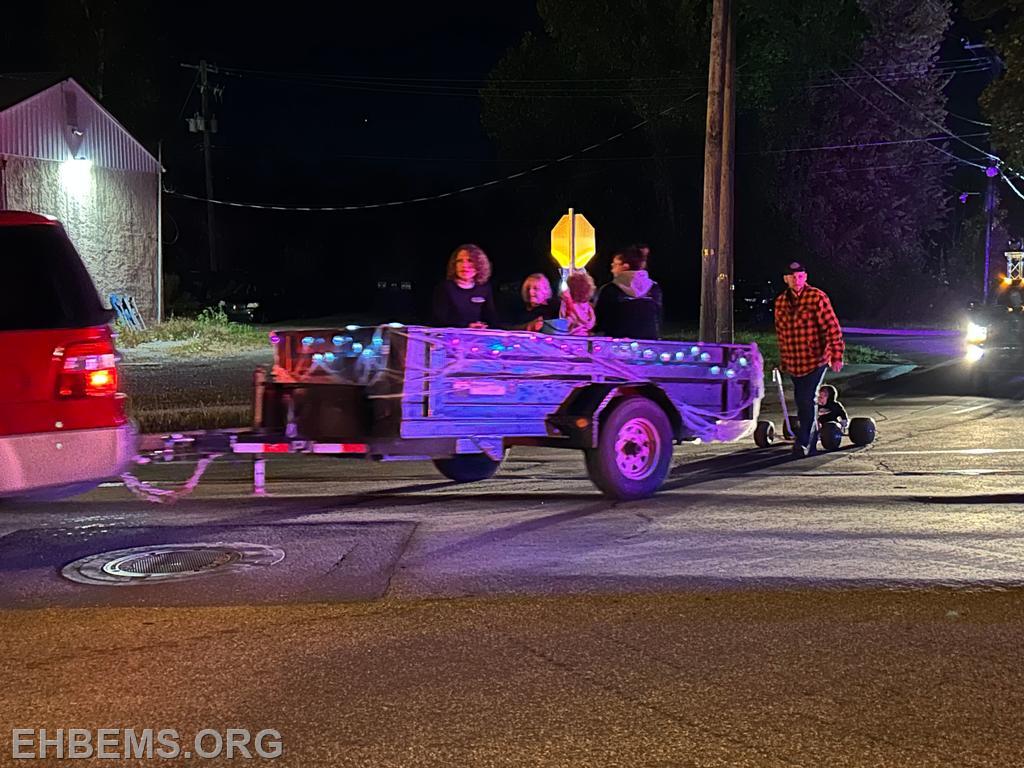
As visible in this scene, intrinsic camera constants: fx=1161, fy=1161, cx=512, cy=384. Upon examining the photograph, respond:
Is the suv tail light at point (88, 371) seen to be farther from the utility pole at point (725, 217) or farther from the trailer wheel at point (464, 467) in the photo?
the utility pole at point (725, 217)

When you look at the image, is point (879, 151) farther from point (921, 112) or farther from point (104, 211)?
point (104, 211)

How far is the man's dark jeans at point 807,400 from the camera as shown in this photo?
445 inches

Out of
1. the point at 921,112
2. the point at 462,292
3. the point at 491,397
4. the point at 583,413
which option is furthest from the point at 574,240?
the point at 921,112

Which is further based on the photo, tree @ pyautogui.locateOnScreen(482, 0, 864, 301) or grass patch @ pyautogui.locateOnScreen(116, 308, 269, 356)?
tree @ pyautogui.locateOnScreen(482, 0, 864, 301)

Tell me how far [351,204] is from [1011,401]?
5498 cm

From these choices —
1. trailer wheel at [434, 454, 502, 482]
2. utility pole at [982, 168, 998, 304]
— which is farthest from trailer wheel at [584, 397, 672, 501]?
utility pole at [982, 168, 998, 304]

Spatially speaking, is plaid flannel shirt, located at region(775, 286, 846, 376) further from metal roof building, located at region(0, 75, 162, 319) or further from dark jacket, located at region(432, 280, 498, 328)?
metal roof building, located at region(0, 75, 162, 319)

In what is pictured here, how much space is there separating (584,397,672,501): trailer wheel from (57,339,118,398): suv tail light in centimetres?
376

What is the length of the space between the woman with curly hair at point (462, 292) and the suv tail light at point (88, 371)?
3.33 metres

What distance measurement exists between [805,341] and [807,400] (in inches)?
23.4

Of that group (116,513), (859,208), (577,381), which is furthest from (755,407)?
(859,208)

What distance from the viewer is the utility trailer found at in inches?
308

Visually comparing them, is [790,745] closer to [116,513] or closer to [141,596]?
[141,596]

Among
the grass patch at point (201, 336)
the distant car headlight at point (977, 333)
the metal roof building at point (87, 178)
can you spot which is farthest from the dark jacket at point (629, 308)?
the metal roof building at point (87, 178)
